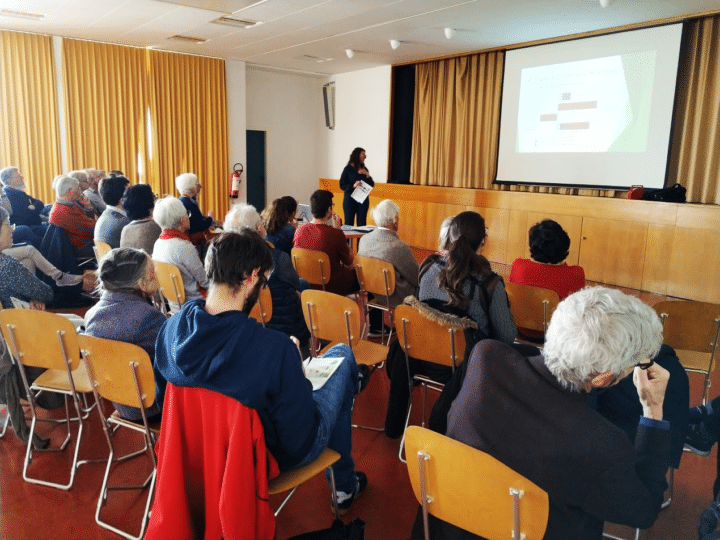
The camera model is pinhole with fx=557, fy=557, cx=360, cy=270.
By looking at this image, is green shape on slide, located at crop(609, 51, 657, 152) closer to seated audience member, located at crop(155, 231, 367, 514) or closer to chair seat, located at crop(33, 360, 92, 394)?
seated audience member, located at crop(155, 231, 367, 514)

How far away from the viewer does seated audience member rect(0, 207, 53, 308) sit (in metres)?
2.93

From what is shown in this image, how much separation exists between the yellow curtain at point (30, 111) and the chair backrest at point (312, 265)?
236 inches

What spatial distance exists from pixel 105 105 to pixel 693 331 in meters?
8.73

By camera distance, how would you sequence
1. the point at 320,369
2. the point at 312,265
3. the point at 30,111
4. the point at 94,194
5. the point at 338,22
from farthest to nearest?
the point at 30,111 < the point at 338,22 < the point at 94,194 < the point at 312,265 < the point at 320,369

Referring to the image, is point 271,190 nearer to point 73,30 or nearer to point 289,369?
point 73,30

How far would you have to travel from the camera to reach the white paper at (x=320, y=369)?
80.4 inches

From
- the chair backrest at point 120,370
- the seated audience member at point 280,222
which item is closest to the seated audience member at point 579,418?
the chair backrest at point 120,370

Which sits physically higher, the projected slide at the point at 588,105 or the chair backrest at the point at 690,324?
the projected slide at the point at 588,105

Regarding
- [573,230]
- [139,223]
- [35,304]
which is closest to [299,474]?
[35,304]

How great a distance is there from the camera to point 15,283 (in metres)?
2.96

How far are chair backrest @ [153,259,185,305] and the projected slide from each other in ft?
18.4

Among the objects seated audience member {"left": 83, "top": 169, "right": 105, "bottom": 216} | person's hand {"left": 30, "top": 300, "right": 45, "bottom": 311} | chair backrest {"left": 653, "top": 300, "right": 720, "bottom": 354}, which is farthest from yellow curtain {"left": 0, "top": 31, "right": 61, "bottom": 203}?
chair backrest {"left": 653, "top": 300, "right": 720, "bottom": 354}

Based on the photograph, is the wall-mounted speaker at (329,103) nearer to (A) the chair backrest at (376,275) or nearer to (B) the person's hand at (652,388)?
(A) the chair backrest at (376,275)

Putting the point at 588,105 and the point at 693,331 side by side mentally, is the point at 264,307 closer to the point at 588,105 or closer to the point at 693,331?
the point at 693,331
